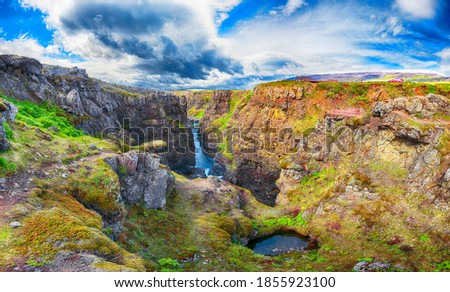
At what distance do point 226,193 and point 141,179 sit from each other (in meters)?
17.8

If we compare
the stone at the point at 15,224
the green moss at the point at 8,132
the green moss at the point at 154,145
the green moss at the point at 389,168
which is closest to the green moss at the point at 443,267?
the green moss at the point at 389,168

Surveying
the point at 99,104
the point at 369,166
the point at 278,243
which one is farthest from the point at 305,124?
the point at 99,104

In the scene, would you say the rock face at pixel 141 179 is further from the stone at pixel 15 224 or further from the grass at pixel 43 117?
the stone at pixel 15 224

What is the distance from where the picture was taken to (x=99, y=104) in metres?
75.4

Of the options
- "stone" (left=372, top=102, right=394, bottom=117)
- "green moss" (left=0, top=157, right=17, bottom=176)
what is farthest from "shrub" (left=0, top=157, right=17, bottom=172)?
"stone" (left=372, top=102, right=394, bottom=117)

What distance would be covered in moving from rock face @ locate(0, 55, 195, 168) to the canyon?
1.33ft

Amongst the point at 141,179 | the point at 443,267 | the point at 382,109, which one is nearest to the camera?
the point at 443,267

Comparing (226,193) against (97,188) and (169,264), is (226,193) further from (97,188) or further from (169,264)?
(97,188)

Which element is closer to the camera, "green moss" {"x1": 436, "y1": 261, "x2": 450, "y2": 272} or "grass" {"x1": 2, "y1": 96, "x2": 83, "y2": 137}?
"green moss" {"x1": 436, "y1": 261, "x2": 450, "y2": 272}

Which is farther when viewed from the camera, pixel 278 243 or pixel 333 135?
pixel 333 135

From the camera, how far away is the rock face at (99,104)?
48.4 m

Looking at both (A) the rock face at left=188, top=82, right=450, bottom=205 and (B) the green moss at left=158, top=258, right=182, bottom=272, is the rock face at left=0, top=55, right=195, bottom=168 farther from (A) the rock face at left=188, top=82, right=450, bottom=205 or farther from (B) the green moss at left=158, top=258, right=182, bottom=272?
(B) the green moss at left=158, top=258, right=182, bottom=272

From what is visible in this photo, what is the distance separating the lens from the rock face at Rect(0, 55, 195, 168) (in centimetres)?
4838

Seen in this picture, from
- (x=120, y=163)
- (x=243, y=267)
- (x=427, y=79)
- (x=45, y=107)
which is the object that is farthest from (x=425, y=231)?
(x=45, y=107)
